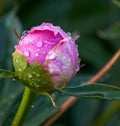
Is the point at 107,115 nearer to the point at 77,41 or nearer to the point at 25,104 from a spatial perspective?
the point at 77,41

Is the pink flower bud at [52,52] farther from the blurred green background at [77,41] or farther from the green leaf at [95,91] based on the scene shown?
the blurred green background at [77,41]

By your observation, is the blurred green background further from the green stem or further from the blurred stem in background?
the green stem

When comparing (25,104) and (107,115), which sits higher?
(25,104)

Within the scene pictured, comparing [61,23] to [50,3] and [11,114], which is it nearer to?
[50,3]

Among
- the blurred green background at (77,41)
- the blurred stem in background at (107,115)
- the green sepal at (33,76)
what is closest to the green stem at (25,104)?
the green sepal at (33,76)

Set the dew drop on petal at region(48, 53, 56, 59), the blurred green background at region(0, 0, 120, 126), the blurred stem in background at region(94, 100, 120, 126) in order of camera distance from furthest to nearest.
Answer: the blurred stem in background at region(94, 100, 120, 126)
the blurred green background at region(0, 0, 120, 126)
the dew drop on petal at region(48, 53, 56, 59)

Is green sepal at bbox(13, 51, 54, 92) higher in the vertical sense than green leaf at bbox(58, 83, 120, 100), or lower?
higher

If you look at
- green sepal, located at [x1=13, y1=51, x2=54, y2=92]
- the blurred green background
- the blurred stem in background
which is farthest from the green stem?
the blurred stem in background

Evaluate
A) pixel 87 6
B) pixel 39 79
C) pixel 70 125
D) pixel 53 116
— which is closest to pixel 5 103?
pixel 53 116

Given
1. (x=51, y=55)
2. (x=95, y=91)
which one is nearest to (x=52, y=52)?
(x=51, y=55)
